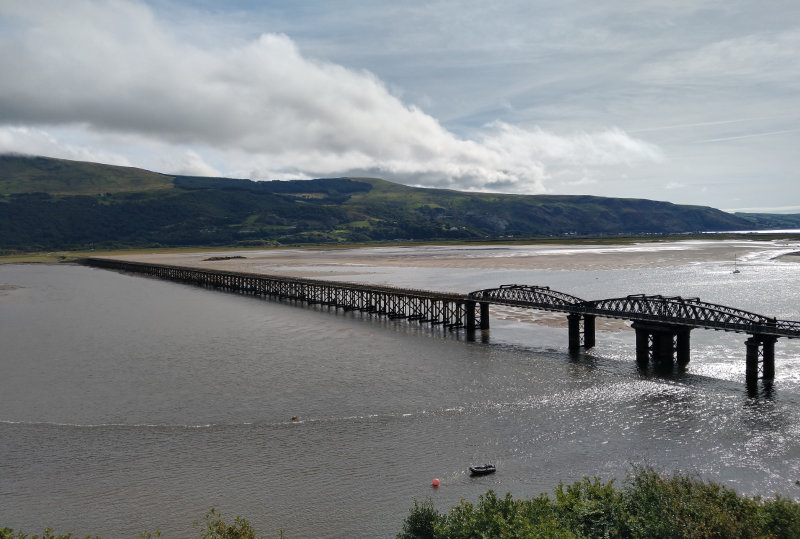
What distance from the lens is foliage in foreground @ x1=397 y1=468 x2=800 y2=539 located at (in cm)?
1844

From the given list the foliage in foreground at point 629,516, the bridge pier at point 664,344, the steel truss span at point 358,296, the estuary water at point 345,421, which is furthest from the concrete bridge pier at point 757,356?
the steel truss span at point 358,296

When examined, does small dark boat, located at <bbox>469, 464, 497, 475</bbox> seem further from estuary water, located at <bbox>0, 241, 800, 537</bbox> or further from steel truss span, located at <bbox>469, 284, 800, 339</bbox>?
steel truss span, located at <bbox>469, 284, 800, 339</bbox>

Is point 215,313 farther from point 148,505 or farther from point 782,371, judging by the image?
point 782,371

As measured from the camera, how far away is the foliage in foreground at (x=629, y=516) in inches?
726

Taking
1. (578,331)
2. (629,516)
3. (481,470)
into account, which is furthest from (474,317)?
(629,516)

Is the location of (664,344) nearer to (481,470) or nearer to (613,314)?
(613,314)

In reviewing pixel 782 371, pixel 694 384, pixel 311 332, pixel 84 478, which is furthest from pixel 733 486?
pixel 311 332

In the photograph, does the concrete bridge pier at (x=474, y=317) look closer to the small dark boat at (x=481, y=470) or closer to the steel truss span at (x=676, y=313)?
the steel truss span at (x=676, y=313)

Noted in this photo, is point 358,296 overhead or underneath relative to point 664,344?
underneath

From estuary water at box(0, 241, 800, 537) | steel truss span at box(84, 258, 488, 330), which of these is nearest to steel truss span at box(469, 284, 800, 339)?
estuary water at box(0, 241, 800, 537)

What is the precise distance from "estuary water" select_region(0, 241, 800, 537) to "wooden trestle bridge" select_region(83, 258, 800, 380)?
212 cm

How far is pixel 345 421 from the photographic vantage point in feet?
116

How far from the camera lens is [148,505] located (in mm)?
25594

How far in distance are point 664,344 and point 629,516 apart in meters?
30.9
